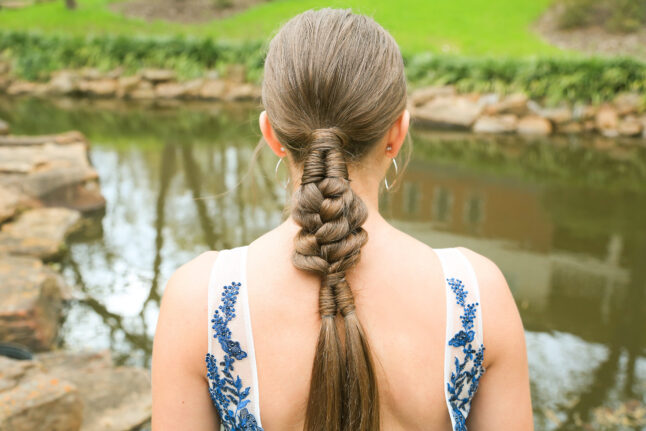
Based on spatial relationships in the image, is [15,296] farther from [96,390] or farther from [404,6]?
[404,6]

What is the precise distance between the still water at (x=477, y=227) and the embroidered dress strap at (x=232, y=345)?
20.7 inches

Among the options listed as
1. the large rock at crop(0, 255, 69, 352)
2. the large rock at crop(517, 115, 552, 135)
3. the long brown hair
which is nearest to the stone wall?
the large rock at crop(517, 115, 552, 135)

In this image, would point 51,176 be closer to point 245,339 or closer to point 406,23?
point 245,339

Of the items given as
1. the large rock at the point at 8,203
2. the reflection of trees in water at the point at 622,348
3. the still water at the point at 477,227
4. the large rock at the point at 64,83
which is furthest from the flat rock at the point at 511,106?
the large rock at the point at 64,83

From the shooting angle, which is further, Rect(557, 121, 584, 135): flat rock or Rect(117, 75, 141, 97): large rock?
Rect(117, 75, 141, 97): large rock

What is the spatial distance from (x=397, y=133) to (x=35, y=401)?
2.12 metres

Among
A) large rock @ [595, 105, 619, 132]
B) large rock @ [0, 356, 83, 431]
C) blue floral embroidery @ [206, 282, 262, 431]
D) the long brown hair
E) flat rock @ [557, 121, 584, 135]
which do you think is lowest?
large rock @ [0, 356, 83, 431]

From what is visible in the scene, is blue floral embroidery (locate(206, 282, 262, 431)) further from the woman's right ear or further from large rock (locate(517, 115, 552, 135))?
large rock (locate(517, 115, 552, 135))

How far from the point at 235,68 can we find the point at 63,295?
10.7 m

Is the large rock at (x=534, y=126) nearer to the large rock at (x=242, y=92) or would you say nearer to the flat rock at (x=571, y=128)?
the flat rock at (x=571, y=128)

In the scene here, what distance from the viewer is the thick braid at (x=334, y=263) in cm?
113

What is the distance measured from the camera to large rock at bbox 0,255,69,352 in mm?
3637

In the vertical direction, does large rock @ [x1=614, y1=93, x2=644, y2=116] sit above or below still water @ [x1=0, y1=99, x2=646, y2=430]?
above

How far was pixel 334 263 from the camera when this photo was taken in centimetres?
114
